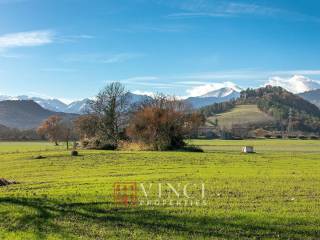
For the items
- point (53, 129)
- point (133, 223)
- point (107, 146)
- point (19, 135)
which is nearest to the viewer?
point (133, 223)

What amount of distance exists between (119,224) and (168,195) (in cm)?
537

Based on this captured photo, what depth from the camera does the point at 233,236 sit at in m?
13.6

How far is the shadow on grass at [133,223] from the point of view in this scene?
→ 13924mm

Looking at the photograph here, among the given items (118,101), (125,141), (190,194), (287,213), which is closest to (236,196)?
(190,194)

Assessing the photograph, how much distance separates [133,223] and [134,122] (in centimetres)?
5788

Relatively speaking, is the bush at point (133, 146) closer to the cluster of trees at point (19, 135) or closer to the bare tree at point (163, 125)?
the bare tree at point (163, 125)

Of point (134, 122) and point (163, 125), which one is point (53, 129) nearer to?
point (134, 122)

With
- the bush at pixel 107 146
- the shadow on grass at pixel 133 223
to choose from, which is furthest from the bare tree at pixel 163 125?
the shadow on grass at pixel 133 223

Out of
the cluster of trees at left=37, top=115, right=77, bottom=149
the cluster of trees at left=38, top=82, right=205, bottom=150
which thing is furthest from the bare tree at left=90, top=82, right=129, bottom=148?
the cluster of trees at left=37, top=115, right=77, bottom=149

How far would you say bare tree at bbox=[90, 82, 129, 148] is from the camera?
81.3 m

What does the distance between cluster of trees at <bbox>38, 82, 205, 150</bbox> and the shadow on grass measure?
51626 millimetres

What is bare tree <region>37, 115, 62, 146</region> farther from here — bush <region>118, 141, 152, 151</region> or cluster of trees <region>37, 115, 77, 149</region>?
bush <region>118, 141, 152, 151</region>

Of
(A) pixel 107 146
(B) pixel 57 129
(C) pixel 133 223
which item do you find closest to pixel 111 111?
(A) pixel 107 146

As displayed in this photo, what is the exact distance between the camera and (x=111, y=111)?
86.0 m
